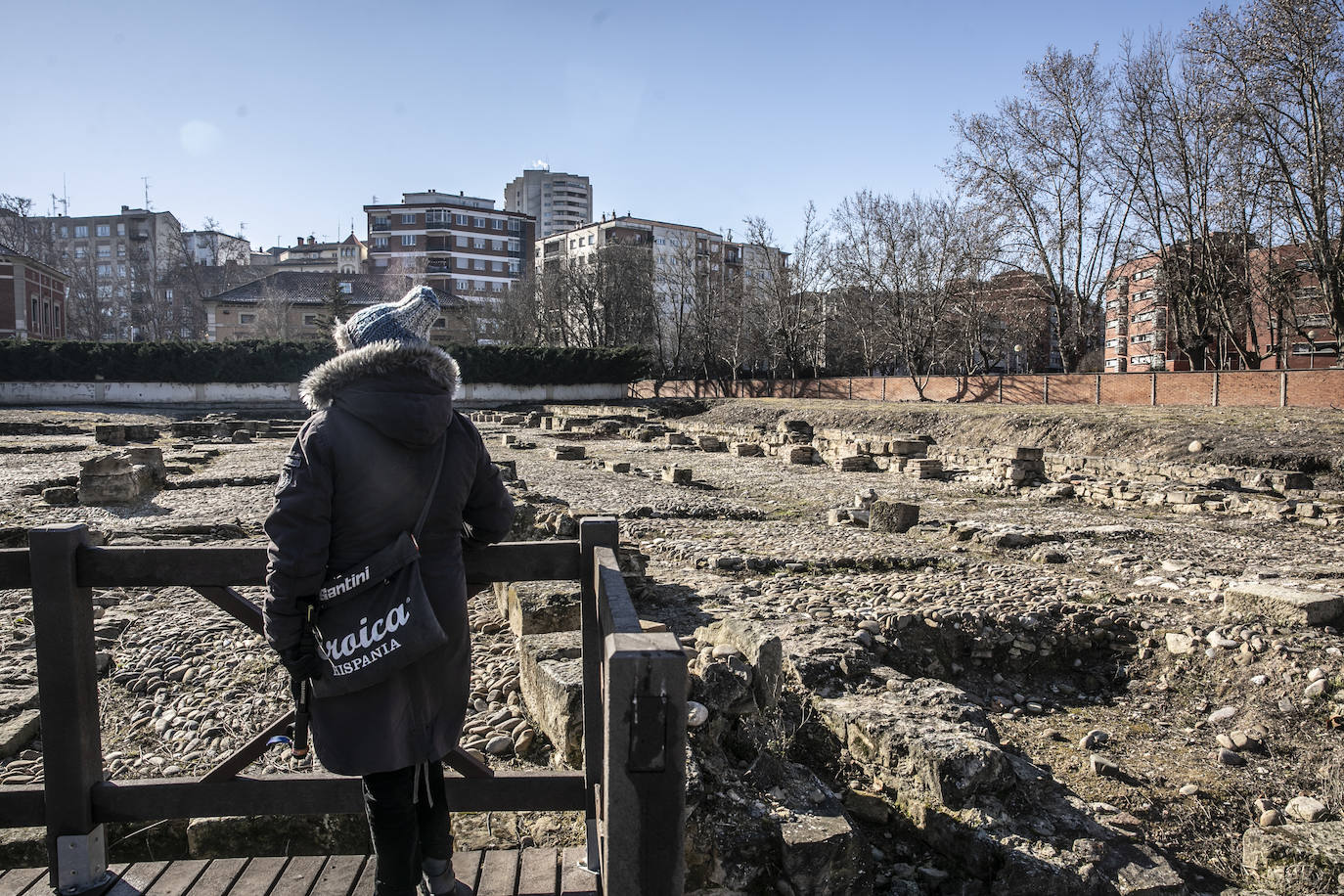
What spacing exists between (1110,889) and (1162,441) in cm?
1640

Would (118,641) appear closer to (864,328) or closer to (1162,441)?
(1162,441)

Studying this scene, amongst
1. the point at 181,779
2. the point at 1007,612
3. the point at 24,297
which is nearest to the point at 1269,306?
the point at 1007,612

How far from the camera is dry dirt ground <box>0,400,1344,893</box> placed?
4039 mm

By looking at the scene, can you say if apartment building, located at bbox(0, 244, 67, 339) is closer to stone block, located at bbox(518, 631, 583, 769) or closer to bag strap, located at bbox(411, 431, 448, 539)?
stone block, located at bbox(518, 631, 583, 769)

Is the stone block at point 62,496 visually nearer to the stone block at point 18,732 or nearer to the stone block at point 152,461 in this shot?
the stone block at point 152,461

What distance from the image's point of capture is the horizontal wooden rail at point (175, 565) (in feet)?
8.02

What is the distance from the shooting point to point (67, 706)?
2.45 metres

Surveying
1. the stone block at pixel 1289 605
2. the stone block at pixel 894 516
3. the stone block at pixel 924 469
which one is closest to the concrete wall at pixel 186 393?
the stone block at pixel 924 469

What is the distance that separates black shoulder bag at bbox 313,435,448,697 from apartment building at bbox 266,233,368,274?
92613mm

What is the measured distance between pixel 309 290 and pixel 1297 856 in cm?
7358

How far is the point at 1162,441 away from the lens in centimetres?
1717

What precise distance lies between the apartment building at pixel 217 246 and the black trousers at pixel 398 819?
101m

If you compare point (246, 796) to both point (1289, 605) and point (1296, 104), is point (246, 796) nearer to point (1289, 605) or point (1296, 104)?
point (1289, 605)

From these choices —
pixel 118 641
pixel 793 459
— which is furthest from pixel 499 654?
pixel 793 459
